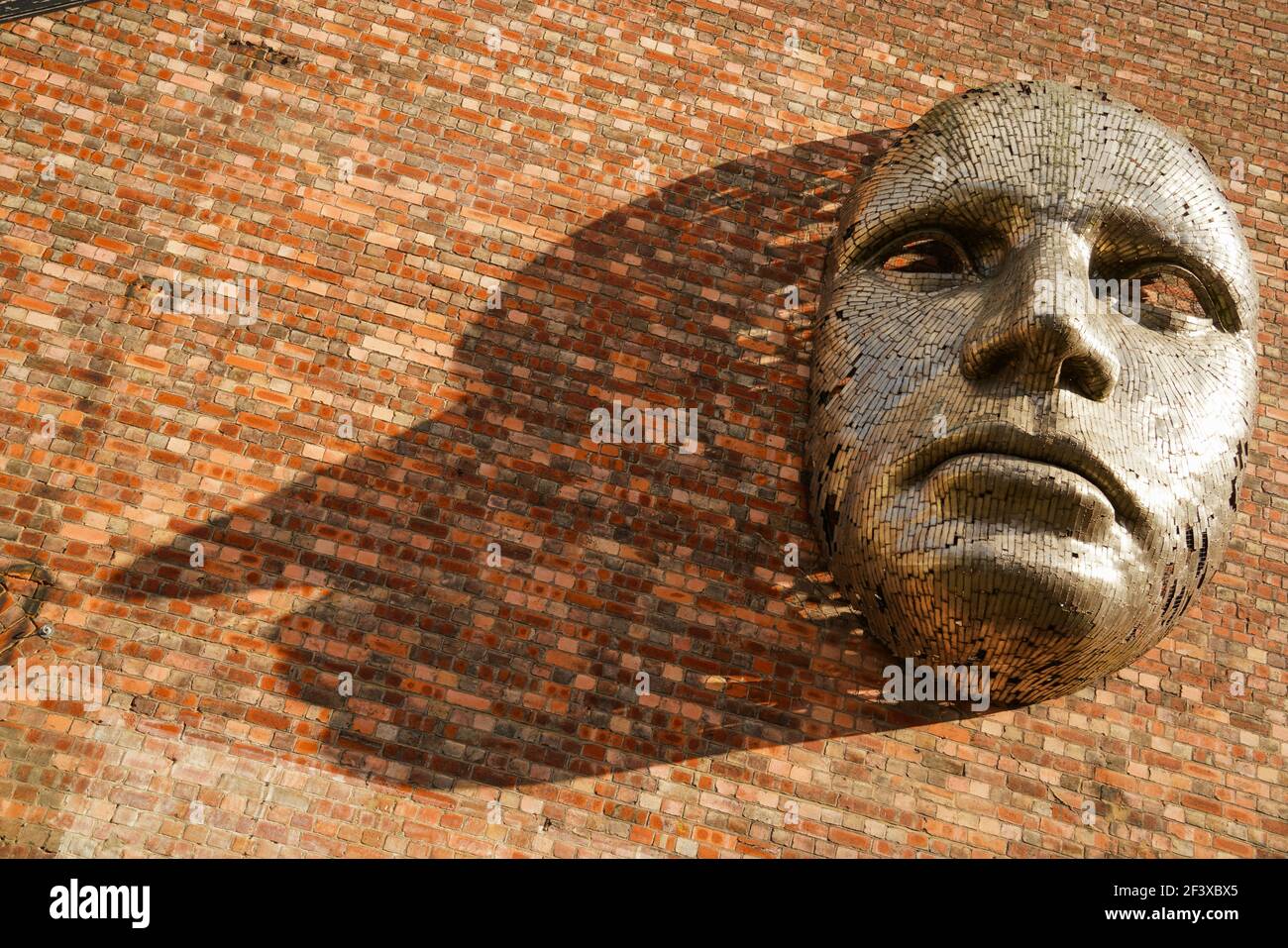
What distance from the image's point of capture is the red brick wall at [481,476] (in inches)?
215

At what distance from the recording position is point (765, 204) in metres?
6.67

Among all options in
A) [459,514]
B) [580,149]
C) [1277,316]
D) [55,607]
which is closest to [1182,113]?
[1277,316]

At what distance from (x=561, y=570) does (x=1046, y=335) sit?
2546 mm

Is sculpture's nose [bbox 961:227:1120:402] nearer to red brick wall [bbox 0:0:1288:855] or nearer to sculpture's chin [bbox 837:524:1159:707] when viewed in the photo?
sculpture's chin [bbox 837:524:1159:707]

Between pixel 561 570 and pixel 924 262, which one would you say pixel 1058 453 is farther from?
pixel 561 570

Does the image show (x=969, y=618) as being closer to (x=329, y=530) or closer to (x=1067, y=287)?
→ (x=1067, y=287)

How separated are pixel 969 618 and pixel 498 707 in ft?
7.30

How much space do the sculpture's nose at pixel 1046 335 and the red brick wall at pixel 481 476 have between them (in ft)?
3.98
